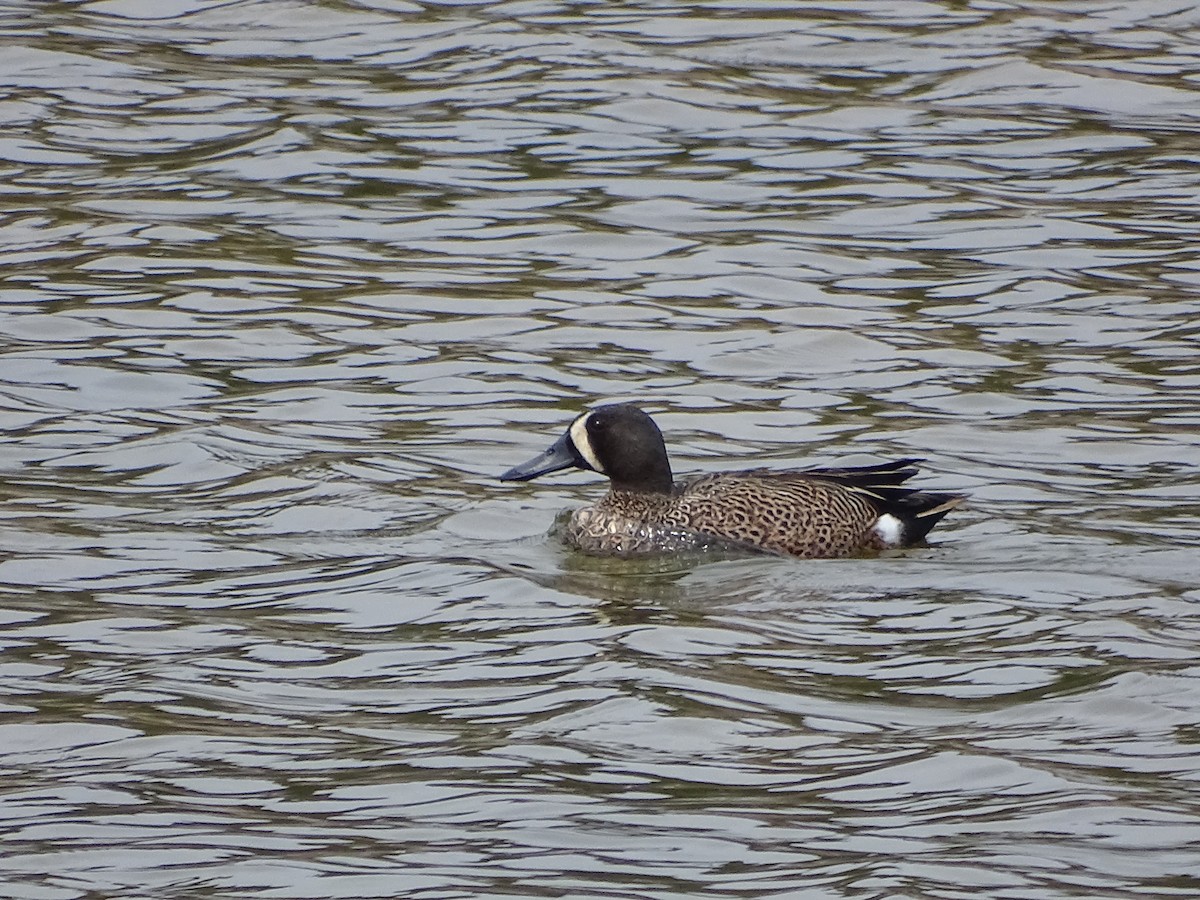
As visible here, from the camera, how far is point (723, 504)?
31.9ft

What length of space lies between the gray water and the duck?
0.46ft

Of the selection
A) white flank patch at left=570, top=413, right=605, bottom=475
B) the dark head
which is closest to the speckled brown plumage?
the dark head

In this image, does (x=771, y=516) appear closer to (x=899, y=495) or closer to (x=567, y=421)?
(x=899, y=495)

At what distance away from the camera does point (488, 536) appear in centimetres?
984

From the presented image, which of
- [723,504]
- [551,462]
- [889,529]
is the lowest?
[889,529]

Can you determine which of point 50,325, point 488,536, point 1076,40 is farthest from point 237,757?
point 1076,40

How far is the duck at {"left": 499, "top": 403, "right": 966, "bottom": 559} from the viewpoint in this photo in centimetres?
964

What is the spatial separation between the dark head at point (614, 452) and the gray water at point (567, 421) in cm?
30

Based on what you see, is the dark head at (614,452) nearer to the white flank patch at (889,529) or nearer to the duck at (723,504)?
the duck at (723,504)

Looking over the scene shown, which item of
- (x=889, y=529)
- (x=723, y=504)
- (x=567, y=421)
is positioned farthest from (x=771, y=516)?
(x=567, y=421)

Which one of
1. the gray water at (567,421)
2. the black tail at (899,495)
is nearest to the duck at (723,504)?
the black tail at (899,495)

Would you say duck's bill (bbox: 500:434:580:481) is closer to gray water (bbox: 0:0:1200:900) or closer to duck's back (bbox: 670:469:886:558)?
gray water (bbox: 0:0:1200:900)

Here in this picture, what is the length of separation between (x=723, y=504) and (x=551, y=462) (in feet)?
2.45

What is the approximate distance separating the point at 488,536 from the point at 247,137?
655cm
